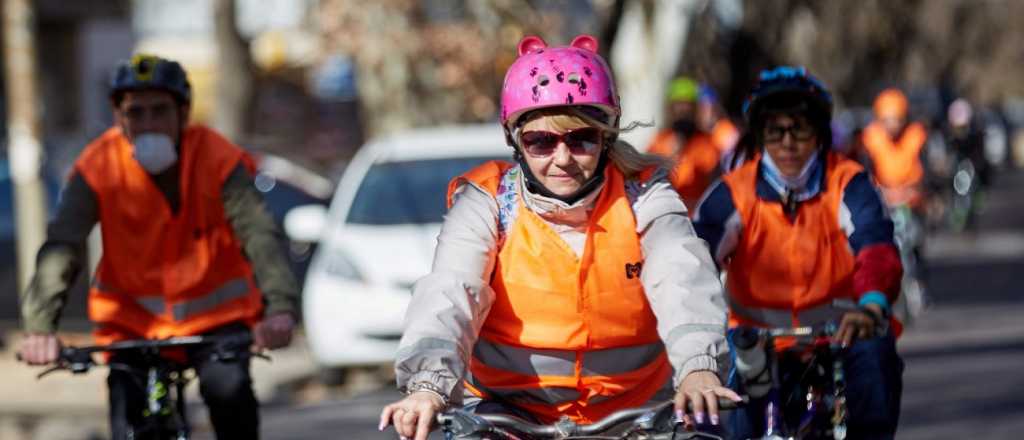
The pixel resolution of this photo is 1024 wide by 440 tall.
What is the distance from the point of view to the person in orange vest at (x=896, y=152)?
17.8 metres

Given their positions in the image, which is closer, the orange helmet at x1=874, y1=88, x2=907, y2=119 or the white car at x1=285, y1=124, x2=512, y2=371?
the white car at x1=285, y1=124, x2=512, y2=371

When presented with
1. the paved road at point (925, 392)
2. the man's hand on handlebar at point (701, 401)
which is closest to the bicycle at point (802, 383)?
the paved road at point (925, 392)

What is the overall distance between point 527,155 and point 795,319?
2093 millimetres

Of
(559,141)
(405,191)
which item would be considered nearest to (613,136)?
(559,141)

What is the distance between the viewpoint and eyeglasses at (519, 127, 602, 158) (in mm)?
5246

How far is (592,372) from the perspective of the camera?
17.8 ft

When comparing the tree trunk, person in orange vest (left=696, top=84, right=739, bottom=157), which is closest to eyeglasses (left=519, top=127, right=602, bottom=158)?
person in orange vest (left=696, top=84, right=739, bottom=157)

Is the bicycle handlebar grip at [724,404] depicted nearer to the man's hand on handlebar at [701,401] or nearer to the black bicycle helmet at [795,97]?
the man's hand on handlebar at [701,401]

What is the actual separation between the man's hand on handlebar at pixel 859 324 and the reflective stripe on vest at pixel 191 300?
201 cm

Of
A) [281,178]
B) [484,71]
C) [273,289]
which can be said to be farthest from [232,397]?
[484,71]

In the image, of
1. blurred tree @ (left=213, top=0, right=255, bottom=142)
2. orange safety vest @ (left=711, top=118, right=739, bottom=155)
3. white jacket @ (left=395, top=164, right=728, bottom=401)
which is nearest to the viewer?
white jacket @ (left=395, top=164, right=728, bottom=401)

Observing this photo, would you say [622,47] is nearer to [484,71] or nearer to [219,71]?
[219,71]

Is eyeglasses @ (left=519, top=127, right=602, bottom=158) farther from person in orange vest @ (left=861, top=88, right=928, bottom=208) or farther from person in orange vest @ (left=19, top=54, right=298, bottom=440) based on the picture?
person in orange vest @ (left=861, top=88, right=928, bottom=208)

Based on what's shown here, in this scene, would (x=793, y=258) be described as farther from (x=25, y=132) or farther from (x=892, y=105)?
(x=892, y=105)
